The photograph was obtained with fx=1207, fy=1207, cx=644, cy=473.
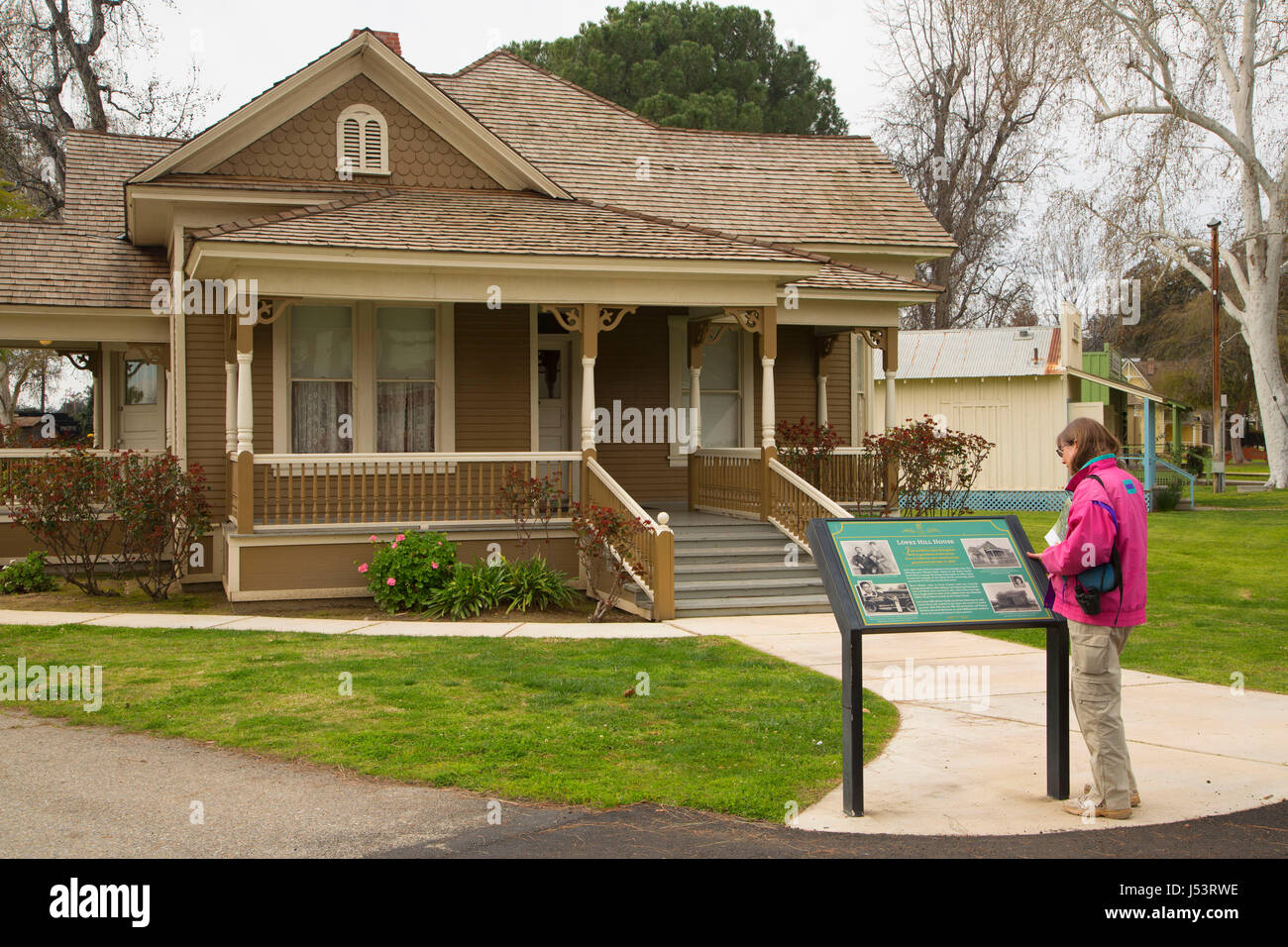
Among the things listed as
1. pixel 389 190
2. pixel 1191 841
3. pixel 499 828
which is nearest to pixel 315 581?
pixel 389 190

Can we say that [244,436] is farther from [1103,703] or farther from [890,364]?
[1103,703]

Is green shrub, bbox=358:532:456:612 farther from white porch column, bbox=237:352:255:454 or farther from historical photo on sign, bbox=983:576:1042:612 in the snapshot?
historical photo on sign, bbox=983:576:1042:612

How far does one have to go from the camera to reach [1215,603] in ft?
46.6

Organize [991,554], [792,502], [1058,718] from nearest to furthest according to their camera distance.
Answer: [1058,718]
[991,554]
[792,502]

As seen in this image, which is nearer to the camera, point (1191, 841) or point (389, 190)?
point (1191, 841)

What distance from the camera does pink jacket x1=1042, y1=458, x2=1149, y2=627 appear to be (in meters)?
5.70

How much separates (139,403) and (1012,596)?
50.2 ft

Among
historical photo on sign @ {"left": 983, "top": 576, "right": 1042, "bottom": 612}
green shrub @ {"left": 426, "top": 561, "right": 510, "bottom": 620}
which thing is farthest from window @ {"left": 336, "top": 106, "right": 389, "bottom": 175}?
historical photo on sign @ {"left": 983, "top": 576, "right": 1042, "bottom": 612}

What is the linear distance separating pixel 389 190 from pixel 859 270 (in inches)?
263

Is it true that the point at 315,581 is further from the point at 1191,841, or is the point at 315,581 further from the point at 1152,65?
the point at 1152,65

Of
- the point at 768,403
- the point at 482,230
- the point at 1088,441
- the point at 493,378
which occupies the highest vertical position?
the point at 482,230

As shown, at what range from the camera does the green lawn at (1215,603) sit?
1028 centimetres

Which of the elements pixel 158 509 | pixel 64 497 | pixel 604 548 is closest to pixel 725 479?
pixel 604 548

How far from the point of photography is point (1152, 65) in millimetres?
32219
